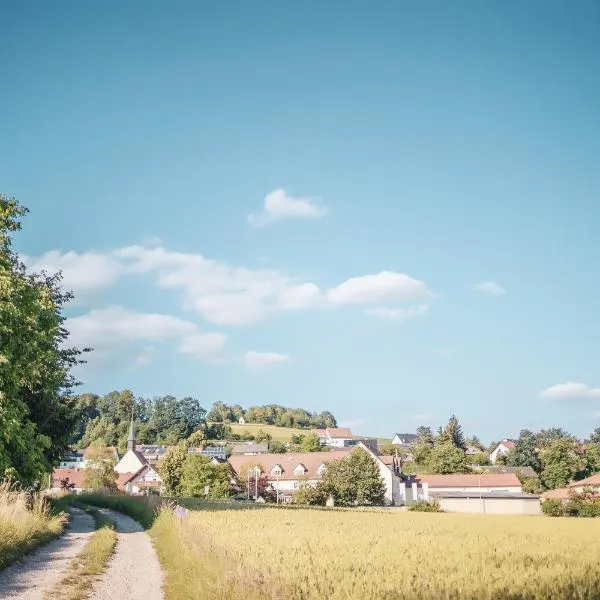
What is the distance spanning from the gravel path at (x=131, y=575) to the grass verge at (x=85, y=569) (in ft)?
0.76

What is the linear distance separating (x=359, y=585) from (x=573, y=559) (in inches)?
372

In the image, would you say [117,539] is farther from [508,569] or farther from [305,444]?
[305,444]

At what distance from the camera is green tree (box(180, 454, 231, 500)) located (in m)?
75.3

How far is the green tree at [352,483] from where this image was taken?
7844cm

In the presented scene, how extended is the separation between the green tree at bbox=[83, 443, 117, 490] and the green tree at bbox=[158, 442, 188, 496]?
7874mm

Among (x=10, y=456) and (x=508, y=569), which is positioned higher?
(x=10, y=456)

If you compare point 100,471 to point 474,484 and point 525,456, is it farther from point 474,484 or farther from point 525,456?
point 525,456

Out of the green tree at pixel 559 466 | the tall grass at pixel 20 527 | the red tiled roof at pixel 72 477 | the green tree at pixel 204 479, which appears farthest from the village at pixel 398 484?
the tall grass at pixel 20 527

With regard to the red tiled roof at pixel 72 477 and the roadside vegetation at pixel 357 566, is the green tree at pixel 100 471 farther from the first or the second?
the roadside vegetation at pixel 357 566

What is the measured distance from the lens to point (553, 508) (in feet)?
225

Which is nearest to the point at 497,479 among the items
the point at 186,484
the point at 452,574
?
the point at 186,484

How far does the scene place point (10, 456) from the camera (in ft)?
80.2

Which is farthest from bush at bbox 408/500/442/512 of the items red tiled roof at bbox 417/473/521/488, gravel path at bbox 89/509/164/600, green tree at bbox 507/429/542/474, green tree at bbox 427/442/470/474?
gravel path at bbox 89/509/164/600

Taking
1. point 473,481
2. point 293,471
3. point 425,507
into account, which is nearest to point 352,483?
point 425,507
